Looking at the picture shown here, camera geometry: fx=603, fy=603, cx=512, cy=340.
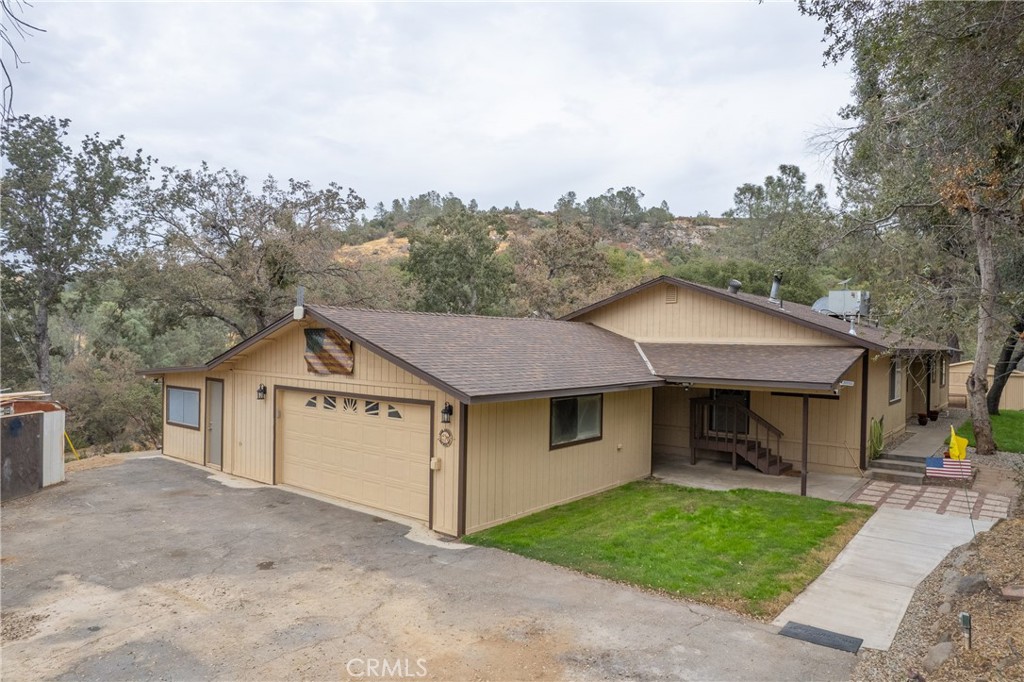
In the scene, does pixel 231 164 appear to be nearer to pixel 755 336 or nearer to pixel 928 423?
pixel 755 336

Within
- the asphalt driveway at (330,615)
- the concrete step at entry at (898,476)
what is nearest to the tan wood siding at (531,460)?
the asphalt driveway at (330,615)

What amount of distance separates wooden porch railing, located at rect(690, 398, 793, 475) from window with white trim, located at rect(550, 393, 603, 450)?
3.40 m

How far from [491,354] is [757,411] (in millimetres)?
A: 6734

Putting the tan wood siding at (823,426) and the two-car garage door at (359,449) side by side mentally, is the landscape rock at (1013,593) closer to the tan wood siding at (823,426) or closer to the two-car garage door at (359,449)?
the two-car garage door at (359,449)

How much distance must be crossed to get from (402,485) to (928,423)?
57.2ft

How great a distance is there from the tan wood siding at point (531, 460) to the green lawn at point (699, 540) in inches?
11.7

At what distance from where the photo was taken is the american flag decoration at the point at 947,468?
11242 millimetres

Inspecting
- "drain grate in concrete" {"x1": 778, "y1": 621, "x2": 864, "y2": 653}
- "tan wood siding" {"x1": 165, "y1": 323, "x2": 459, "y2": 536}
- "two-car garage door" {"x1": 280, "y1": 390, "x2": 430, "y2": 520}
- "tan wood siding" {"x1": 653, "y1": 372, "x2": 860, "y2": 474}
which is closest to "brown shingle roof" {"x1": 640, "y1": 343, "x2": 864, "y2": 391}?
"tan wood siding" {"x1": 653, "y1": 372, "x2": 860, "y2": 474}

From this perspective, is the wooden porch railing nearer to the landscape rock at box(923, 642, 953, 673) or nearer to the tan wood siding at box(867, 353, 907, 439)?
the tan wood siding at box(867, 353, 907, 439)

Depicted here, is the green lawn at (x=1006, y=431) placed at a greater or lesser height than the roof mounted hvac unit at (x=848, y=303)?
lesser

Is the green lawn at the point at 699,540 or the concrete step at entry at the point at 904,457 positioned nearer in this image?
the green lawn at the point at 699,540

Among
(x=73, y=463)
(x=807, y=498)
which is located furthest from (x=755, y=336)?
(x=73, y=463)

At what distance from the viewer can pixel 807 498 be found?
10531 mm

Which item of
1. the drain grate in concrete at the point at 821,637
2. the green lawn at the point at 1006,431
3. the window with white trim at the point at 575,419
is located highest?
the window with white trim at the point at 575,419
